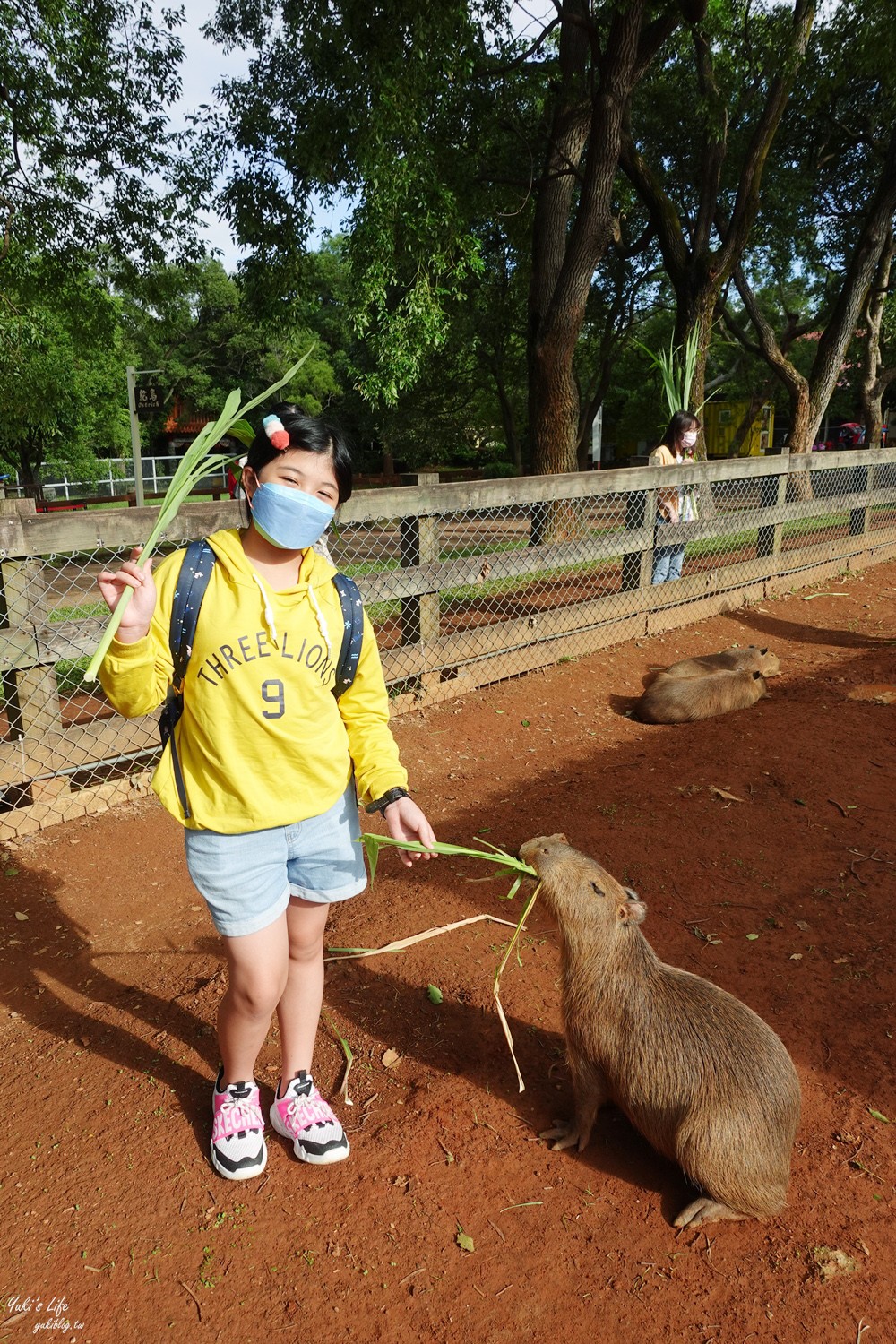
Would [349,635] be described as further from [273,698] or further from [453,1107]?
A: [453,1107]

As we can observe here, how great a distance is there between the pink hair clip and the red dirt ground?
5.88 feet

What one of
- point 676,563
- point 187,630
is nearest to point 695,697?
point 676,563

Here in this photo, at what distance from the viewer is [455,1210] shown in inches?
84.7

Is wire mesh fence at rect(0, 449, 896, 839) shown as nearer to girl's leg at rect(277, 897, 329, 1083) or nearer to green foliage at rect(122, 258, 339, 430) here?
girl's leg at rect(277, 897, 329, 1083)

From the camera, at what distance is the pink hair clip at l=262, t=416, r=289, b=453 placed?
6.07 feet

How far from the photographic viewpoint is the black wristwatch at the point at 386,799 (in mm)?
2068

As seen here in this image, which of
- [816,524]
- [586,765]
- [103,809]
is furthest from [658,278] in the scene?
[103,809]

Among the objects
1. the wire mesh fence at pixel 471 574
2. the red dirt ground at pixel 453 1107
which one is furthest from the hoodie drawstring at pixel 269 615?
the wire mesh fence at pixel 471 574

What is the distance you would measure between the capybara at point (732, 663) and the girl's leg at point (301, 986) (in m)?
4.41

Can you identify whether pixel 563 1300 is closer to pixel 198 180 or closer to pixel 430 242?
pixel 430 242

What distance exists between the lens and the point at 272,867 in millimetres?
1985

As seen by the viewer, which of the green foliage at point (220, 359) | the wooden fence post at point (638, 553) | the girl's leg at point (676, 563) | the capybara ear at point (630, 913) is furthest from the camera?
the green foliage at point (220, 359)

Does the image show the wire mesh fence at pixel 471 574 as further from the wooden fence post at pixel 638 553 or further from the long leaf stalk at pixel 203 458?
the long leaf stalk at pixel 203 458

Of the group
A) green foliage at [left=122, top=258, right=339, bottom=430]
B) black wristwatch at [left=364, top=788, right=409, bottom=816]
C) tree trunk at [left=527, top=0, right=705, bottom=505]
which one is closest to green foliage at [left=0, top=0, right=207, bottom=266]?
tree trunk at [left=527, top=0, right=705, bottom=505]
